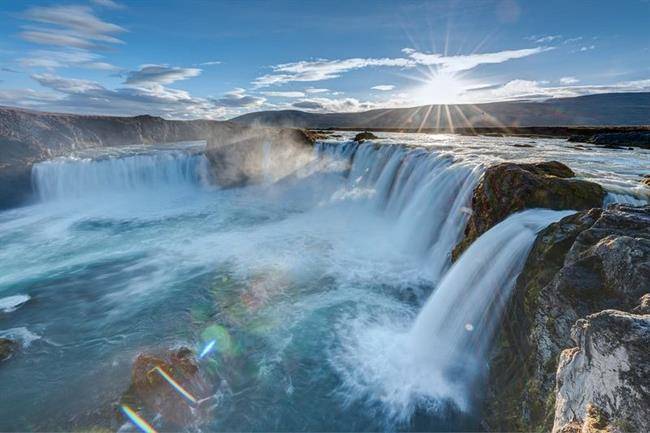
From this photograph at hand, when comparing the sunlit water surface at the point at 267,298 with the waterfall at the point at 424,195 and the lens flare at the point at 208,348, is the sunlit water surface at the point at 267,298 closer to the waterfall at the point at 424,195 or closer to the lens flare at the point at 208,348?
the waterfall at the point at 424,195

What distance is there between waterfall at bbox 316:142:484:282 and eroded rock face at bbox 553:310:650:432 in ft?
26.7

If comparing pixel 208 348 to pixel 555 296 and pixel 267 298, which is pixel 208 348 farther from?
pixel 555 296

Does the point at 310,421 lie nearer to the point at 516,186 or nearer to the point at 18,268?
the point at 516,186

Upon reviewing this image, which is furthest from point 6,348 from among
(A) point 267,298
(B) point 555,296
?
(B) point 555,296

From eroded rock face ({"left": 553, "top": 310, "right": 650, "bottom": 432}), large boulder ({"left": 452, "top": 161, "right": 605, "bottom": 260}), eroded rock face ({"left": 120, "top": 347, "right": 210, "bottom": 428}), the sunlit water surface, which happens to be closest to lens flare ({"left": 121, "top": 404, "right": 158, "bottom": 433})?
eroded rock face ({"left": 120, "top": 347, "right": 210, "bottom": 428})

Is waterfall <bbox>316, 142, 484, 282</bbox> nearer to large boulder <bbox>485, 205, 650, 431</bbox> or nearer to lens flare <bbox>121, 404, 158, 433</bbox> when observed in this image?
large boulder <bbox>485, 205, 650, 431</bbox>

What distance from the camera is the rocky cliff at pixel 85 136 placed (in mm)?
32344

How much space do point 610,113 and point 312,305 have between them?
154m

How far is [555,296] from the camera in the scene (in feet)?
16.9

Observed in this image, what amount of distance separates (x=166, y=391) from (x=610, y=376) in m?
7.49

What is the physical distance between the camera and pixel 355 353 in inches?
350

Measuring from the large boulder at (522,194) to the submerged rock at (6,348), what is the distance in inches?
503

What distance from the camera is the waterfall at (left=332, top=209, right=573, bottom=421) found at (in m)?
7.11

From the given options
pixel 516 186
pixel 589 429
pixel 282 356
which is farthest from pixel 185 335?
pixel 516 186
